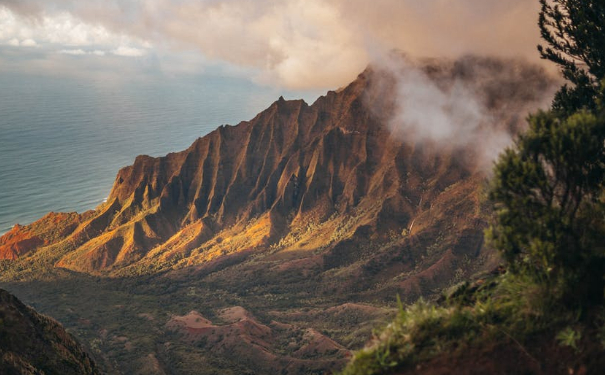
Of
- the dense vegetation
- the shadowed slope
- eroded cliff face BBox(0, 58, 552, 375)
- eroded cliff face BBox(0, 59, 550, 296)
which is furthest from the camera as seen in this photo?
eroded cliff face BBox(0, 59, 550, 296)

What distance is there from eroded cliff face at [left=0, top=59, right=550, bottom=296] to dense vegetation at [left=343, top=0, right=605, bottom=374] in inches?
3318

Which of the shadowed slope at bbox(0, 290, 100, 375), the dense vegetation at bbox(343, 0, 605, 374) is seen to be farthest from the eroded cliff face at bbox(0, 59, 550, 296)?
the dense vegetation at bbox(343, 0, 605, 374)

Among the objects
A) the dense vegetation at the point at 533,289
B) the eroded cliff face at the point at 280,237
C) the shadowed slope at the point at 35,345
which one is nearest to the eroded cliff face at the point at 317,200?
the eroded cliff face at the point at 280,237

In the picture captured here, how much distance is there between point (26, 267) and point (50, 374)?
113 m

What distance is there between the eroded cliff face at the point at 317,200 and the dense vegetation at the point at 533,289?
3318 inches

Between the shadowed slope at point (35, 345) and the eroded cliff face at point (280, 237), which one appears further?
Result: the eroded cliff face at point (280, 237)

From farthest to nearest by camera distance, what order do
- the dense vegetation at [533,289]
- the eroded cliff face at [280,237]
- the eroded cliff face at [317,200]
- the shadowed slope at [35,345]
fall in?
the eroded cliff face at [317,200] → the eroded cliff face at [280,237] → the shadowed slope at [35,345] → the dense vegetation at [533,289]

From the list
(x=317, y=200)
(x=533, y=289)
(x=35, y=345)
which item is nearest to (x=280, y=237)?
(x=317, y=200)

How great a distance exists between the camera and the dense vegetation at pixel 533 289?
16.4m

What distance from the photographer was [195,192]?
539ft

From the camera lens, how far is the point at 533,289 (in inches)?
690

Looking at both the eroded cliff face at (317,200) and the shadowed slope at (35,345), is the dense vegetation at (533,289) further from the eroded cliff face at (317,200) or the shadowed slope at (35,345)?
the eroded cliff face at (317,200)

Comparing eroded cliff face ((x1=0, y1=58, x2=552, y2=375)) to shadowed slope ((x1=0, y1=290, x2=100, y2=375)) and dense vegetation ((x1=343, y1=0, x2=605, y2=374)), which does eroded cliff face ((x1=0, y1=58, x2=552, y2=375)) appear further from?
dense vegetation ((x1=343, y1=0, x2=605, y2=374))

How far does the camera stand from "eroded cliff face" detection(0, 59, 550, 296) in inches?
4560
